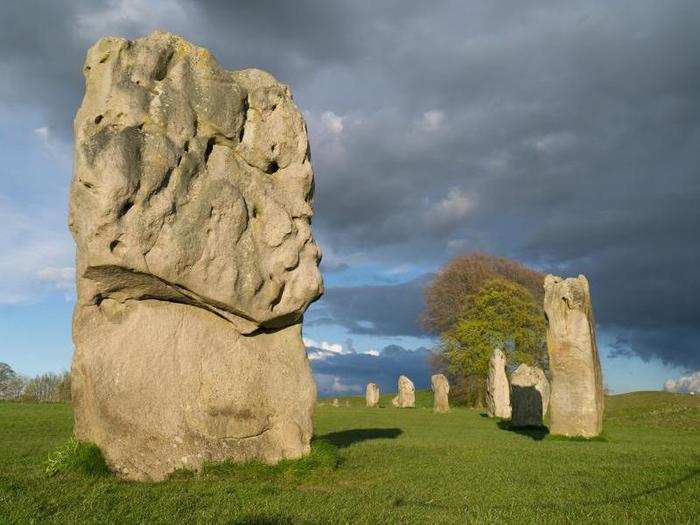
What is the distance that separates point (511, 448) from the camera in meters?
14.8

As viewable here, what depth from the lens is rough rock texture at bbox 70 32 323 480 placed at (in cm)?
889

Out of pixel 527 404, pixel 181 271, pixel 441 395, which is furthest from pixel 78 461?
pixel 441 395

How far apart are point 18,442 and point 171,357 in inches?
248

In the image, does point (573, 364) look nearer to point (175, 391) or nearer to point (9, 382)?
point (175, 391)

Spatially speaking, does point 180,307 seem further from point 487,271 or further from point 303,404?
A: point 487,271

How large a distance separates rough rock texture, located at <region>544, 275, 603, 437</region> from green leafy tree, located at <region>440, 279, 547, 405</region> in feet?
87.9

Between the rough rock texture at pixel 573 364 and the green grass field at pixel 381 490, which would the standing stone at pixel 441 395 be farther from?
the green grass field at pixel 381 490

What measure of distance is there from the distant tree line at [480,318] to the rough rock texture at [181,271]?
120 feet

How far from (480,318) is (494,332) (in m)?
1.57

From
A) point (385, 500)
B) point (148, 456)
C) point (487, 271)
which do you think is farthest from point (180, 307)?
point (487, 271)

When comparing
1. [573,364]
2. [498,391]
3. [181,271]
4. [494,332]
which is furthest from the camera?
[494,332]

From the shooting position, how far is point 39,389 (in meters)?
41.0

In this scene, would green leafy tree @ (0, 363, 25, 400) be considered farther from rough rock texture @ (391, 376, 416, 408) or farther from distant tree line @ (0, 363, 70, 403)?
rough rock texture @ (391, 376, 416, 408)

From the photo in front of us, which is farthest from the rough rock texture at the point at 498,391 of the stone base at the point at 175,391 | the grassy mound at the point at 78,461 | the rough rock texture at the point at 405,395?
the grassy mound at the point at 78,461
